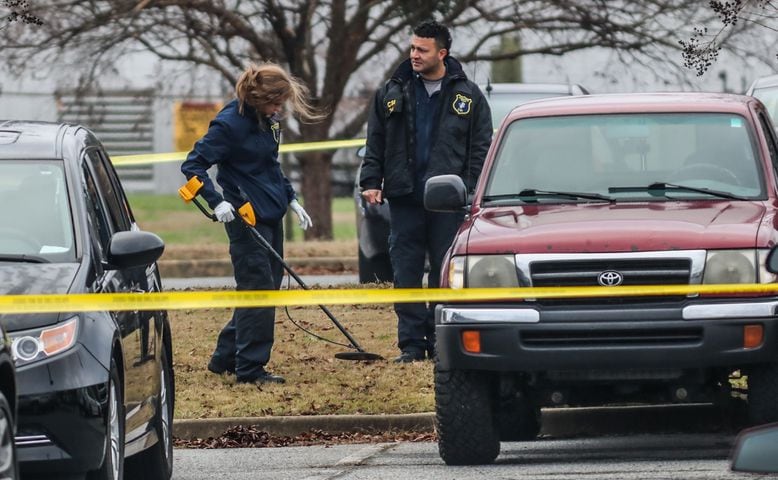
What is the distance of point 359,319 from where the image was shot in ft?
44.8

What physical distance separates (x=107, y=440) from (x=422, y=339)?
496cm

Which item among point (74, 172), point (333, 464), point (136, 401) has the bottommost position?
point (333, 464)

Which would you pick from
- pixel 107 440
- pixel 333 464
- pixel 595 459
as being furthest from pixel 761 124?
pixel 107 440

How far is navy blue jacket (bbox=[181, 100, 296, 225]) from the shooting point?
35.8ft

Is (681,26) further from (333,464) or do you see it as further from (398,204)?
(333,464)

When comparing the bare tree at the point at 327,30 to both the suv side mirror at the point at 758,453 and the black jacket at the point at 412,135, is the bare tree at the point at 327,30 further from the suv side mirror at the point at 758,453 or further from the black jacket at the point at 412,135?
the suv side mirror at the point at 758,453

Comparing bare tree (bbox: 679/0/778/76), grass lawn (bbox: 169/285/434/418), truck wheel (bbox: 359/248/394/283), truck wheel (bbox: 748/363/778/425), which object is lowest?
grass lawn (bbox: 169/285/434/418)

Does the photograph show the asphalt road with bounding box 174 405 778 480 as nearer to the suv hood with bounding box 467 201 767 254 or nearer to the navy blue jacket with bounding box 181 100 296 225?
the suv hood with bounding box 467 201 767 254

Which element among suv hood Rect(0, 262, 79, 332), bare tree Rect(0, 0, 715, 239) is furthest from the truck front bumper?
bare tree Rect(0, 0, 715, 239)

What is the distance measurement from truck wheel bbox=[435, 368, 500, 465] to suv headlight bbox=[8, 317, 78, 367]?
229 centimetres

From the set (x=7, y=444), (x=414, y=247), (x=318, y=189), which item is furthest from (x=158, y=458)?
(x=318, y=189)

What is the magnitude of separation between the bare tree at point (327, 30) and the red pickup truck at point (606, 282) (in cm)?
1140

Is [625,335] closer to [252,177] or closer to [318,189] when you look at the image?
[252,177]

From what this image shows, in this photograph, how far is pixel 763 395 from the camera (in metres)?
8.25
